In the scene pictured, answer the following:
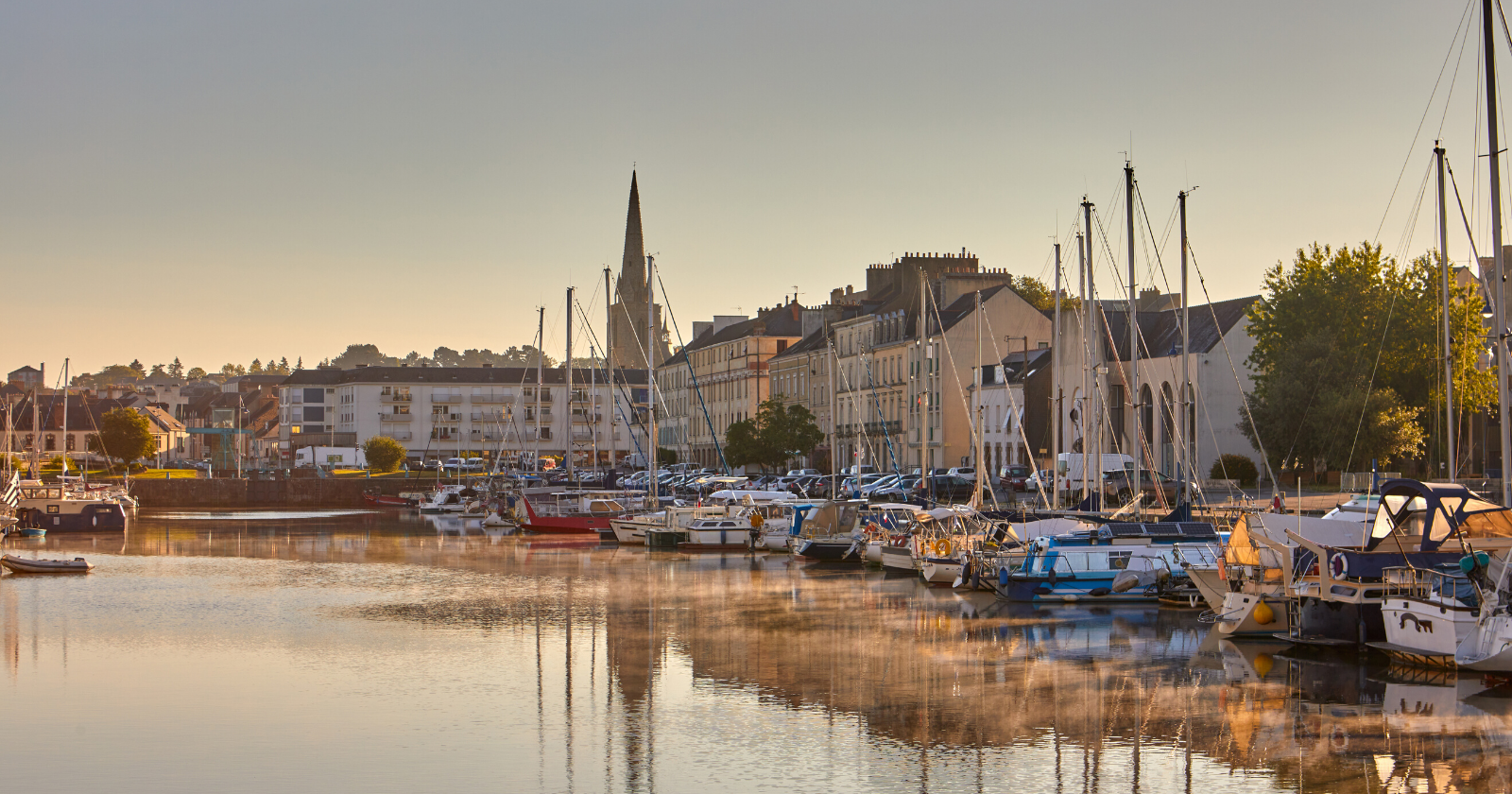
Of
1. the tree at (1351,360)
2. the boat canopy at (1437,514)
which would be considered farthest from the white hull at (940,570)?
the tree at (1351,360)

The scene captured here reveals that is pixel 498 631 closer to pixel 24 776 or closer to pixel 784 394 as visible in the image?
pixel 24 776

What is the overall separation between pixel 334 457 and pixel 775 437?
64536 mm

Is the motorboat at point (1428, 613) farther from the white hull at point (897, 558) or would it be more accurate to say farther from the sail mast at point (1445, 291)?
the white hull at point (897, 558)

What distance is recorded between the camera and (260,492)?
12081cm

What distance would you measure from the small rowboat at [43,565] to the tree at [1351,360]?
156 ft

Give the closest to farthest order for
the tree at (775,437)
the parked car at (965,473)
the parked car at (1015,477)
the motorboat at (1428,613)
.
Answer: the motorboat at (1428,613) → the parked car at (1015,477) → the parked car at (965,473) → the tree at (775,437)

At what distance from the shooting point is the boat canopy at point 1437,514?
31.0 meters

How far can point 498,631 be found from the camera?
3616 cm

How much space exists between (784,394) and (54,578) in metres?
85.6

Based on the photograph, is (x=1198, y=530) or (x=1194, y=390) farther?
(x=1194, y=390)

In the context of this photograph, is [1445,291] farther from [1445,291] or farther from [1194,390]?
[1194,390]

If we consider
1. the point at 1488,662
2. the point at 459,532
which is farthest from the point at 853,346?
the point at 1488,662

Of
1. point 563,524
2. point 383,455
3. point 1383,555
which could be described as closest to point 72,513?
point 563,524

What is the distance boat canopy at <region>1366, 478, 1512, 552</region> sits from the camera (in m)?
31.0
